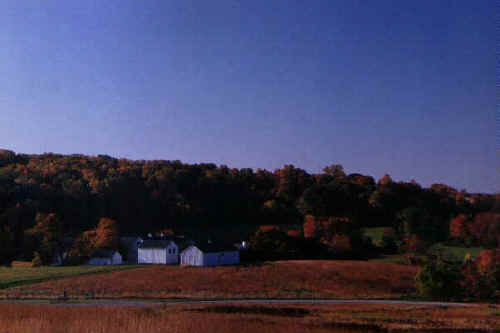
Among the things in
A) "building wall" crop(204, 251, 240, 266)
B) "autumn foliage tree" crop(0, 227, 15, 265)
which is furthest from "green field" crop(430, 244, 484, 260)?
"autumn foliage tree" crop(0, 227, 15, 265)

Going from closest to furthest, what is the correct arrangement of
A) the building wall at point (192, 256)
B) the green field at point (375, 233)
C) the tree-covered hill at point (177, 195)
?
the building wall at point (192, 256) → the tree-covered hill at point (177, 195) → the green field at point (375, 233)

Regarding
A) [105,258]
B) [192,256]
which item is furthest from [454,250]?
[105,258]

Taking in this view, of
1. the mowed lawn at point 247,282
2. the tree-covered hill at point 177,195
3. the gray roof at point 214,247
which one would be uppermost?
the tree-covered hill at point 177,195

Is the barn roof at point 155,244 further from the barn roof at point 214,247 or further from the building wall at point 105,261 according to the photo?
the barn roof at point 214,247

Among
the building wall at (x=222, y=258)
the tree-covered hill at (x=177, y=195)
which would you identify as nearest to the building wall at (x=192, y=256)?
the building wall at (x=222, y=258)

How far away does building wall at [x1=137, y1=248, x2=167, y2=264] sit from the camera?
71.8m

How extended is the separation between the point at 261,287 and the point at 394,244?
3903 centimetres

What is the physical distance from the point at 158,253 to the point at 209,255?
25.3 feet

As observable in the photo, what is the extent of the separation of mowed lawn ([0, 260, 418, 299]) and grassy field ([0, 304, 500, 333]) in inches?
439

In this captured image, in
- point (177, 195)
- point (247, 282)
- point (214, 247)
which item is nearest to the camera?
point (247, 282)

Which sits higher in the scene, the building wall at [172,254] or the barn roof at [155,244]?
the barn roof at [155,244]

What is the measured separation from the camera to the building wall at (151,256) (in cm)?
7181

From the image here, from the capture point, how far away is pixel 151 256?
238 feet

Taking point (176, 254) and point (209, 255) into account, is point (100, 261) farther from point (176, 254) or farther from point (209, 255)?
point (209, 255)
